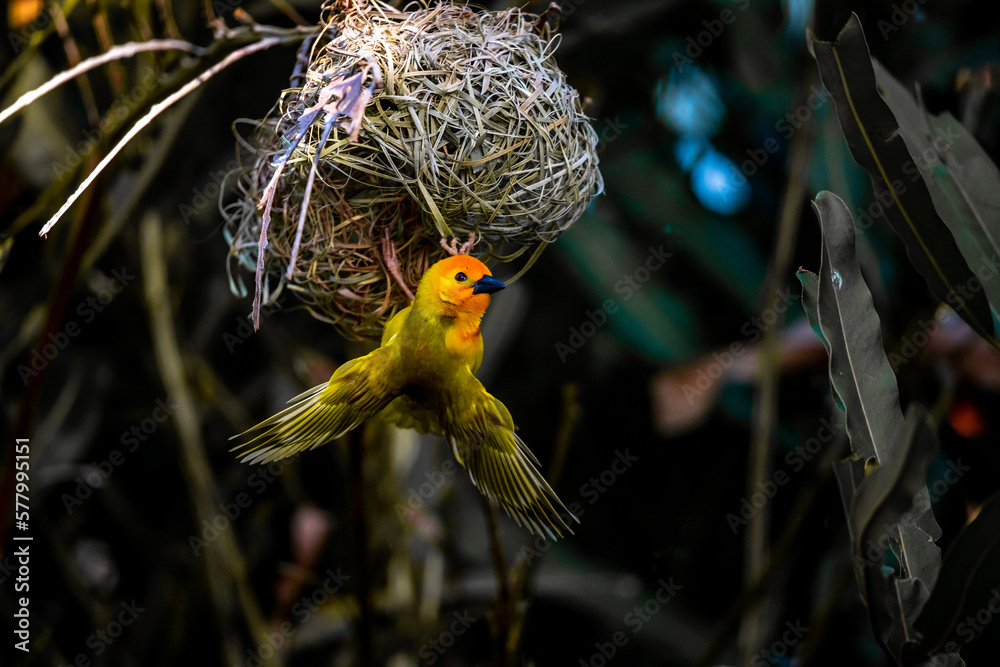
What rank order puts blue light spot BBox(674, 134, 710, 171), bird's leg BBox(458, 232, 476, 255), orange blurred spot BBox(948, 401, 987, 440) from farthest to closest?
1. blue light spot BBox(674, 134, 710, 171)
2. orange blurred spot BBox(948, 401, 987, 440)
3. bird's leg BBox(458, 232, 476, 255)

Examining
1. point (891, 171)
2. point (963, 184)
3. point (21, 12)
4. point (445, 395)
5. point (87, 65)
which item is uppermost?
point (21, 12)

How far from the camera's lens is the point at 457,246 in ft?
2.18

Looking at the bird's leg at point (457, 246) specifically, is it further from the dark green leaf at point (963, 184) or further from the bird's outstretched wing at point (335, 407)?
the dark green leaf at point (963, 184)

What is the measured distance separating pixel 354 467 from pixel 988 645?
5.45ft

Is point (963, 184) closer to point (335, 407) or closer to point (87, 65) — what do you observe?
point (335, 407)

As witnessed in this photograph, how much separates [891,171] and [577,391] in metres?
1.28

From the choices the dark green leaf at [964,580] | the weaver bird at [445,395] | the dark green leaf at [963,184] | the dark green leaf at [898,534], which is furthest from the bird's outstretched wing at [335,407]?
the dark green leaf at [963,184]

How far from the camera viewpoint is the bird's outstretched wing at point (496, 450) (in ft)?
1.84

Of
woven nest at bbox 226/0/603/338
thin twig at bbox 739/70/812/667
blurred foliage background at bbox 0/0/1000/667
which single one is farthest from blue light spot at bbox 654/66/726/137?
woven nest at bbox 226/0/603/338

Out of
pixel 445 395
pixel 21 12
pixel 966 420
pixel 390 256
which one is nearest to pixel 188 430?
pixel 21 12

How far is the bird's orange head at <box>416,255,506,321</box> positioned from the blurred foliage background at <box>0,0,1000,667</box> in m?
1.02

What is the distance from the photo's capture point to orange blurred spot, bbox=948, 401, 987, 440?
182 cm

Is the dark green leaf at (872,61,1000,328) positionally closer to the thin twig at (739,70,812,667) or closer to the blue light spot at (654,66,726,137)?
the thin twig at (739,70,812,667)

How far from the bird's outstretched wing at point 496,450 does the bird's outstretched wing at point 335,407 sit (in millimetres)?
58
